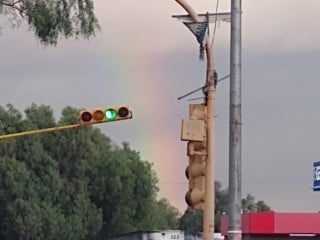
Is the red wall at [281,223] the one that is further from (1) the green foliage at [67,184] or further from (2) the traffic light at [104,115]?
(1) the green foliage at [67,184]

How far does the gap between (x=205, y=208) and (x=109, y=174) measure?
235ft

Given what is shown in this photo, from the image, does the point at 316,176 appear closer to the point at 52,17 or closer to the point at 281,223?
the point at 281,223

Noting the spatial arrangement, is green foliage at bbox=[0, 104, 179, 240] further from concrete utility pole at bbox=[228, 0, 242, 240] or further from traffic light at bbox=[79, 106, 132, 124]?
concrete utility pole at bbox=[228, 0, 242, 240]

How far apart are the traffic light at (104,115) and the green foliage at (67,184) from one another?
55.9m

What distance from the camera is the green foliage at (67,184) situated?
82125 mm

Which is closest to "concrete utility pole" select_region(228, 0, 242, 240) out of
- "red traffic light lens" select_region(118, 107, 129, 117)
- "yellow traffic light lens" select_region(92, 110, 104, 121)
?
"red traffic light lens" select_region(118, 107, 129, 117)

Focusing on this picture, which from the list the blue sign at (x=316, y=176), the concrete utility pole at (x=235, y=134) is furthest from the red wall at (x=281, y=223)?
the concrete utility pole at (x=235, y=134)

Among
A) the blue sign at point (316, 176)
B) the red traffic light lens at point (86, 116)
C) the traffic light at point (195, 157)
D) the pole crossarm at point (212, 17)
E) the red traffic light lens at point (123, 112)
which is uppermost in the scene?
the blue sign at point (316, 176)

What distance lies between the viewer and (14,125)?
3346 inches

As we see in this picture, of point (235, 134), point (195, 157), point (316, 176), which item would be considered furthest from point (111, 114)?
point (316, 176)

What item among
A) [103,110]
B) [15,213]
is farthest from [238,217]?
[15,213]

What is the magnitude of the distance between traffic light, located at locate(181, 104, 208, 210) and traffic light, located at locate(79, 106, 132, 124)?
780cm

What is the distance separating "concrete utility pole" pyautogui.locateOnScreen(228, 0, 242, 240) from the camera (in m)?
16.7

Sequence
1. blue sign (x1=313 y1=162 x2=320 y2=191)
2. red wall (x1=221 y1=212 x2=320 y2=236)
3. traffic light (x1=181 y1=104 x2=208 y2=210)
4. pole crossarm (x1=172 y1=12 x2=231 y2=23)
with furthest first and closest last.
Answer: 1. blue sign (x1=313 y1=162 x2=320 y2=191)
2. red wall (x1=221 y1=212 x2=320 y2=236)
3. pole crossarm (x1=172 y1=12 x2=231 y2=23)
4. traffic light (x1=181 y1=104 x2=208 y2=210)
